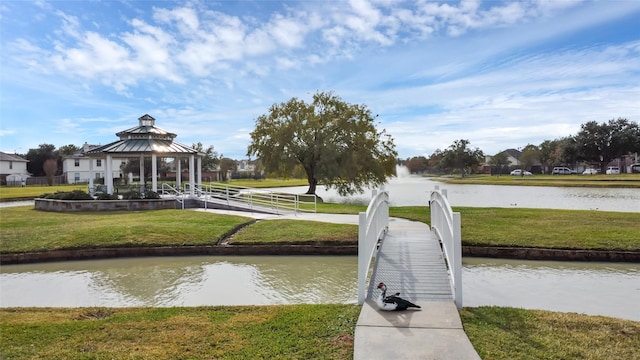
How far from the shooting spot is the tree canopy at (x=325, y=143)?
28.5 metres

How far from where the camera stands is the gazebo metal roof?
896 inches

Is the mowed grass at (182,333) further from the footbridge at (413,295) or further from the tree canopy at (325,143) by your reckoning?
the tree canopy at (325,143)

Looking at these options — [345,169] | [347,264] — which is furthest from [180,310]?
[345,169]

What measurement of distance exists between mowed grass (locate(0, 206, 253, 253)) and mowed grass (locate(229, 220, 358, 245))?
743mm

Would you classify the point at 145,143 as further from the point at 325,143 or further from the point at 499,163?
the point at 499,163

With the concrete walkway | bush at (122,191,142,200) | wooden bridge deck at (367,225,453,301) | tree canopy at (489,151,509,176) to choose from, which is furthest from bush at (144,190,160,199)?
tree canopy at (489,151,509,176)

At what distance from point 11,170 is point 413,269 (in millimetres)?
67860

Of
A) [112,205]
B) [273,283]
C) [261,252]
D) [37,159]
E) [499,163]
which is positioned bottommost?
[273,283]

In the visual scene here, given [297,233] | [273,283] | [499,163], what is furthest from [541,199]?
[499,163]

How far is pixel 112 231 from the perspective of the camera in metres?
13.3

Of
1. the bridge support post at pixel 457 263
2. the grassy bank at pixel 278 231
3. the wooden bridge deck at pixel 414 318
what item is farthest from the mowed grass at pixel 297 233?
the bridge support post at pixel 457 263

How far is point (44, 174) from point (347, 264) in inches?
2829

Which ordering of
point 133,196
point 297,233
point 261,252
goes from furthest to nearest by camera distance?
point 133,196 < point 297,233 < point 261,252

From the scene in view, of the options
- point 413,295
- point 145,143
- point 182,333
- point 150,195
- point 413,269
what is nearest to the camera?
point 182,333
